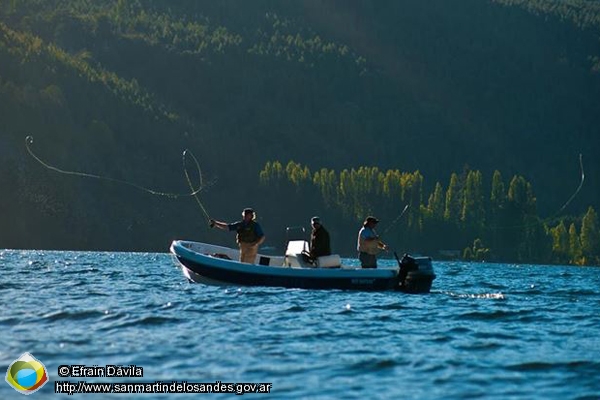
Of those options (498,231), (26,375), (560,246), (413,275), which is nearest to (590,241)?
(560,246)

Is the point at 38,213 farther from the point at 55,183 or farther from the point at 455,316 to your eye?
the point at 455,316

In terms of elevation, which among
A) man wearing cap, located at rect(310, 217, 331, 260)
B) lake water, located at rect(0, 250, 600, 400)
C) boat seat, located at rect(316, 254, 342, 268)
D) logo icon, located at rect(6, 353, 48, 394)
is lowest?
logo icon, located at rect(6, 353, 48, 394)

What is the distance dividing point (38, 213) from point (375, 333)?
17574 cm

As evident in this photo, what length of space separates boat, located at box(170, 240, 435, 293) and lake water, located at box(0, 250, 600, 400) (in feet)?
5.57

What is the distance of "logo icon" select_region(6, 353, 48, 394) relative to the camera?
1619cm

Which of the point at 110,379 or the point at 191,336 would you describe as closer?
the point at 110,379

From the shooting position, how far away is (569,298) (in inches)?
1570

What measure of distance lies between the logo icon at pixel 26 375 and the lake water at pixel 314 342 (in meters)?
0.16

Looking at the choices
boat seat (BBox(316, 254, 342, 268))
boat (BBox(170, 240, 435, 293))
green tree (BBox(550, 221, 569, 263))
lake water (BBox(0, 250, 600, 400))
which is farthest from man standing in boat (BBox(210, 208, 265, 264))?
green tree (BBox(550, 221, 569, 263))

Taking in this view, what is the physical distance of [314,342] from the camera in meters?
21.4

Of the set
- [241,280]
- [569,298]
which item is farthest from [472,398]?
[569,298]

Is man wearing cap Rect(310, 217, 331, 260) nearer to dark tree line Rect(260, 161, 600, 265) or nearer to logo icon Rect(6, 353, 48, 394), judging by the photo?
logo icon Rect(6, 353, 48, 394)

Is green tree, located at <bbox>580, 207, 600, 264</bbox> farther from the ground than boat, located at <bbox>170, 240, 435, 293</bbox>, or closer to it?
farther from the ground

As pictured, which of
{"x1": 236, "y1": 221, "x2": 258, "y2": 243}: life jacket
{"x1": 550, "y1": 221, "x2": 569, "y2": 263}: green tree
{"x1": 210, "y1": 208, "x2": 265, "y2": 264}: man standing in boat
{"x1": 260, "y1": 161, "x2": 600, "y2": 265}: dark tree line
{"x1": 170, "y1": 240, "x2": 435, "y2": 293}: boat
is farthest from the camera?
{"x1": 260, "y1": 161, "x2": 600, "y2": 265}: dark tree line
